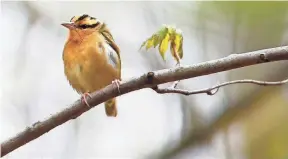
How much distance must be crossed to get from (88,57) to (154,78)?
15cm

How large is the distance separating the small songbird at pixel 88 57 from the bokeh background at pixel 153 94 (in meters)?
0.09

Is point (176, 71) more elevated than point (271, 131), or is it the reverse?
point (176, 71)

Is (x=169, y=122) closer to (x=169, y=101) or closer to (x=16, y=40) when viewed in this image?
(x=169, y=101)

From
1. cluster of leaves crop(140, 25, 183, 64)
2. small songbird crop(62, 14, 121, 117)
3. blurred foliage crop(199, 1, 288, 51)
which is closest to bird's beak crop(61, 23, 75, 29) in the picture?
small songbird crop(62, 14, 121, 117)

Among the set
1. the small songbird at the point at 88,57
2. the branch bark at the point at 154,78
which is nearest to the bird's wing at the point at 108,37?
the small songbird at the point at 88,57

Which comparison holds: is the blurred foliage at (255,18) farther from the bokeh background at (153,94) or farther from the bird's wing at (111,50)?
the bird's wing at (111,50)

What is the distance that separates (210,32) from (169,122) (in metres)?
0.17

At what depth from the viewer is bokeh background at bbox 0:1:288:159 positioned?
66 centimetres

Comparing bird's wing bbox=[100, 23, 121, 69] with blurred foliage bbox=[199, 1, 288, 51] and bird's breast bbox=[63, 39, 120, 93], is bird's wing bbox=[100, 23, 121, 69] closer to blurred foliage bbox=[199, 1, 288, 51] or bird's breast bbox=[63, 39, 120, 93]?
bird's breast bbox=[63, 39, 120, 93]

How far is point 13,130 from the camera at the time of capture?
63 centimetres

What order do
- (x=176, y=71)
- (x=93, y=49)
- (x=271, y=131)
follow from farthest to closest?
1. (x=271, y=131)
2. (x=93, y=49)
3. (x=176, y=71)

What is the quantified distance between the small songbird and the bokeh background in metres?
0.09

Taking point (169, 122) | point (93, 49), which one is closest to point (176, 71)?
point (93, 49)

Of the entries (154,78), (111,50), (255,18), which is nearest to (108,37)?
(111,50)
